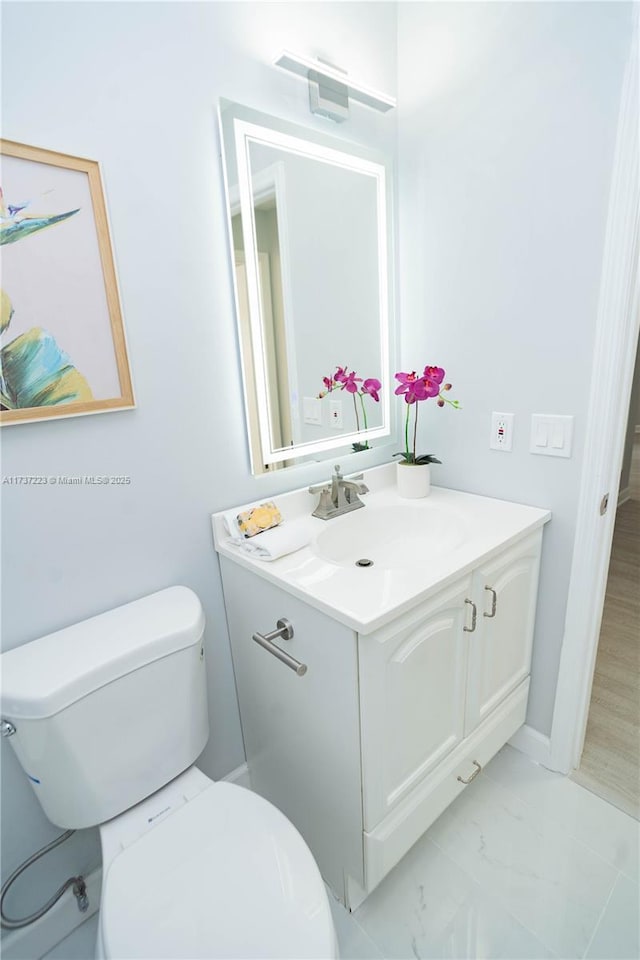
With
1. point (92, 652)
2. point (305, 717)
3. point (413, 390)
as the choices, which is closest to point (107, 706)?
point (92, 652)

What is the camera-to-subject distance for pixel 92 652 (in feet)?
3.19

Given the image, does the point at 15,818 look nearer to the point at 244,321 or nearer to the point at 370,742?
the point at 370,742

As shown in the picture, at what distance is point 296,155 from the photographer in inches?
52.3

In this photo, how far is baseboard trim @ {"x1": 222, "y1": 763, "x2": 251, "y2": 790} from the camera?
1.49 meters

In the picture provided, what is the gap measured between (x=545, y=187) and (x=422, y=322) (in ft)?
1.65

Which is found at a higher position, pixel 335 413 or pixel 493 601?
pixel 335 413

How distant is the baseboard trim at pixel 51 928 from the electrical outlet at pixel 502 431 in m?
1.62

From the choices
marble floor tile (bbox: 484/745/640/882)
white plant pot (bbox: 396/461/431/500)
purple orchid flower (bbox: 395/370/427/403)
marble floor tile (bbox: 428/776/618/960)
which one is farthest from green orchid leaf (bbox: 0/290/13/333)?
marble floor tile (bbox: 484/745/640/882)

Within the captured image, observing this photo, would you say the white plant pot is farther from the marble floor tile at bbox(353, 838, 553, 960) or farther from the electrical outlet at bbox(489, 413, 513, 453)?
the marble floor tile at bbox(353, 838, 553, 960)

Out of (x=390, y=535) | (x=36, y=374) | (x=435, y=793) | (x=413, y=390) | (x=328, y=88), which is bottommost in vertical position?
(x=435, y=793)

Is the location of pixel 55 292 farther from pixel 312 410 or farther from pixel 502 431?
pixel 502 431

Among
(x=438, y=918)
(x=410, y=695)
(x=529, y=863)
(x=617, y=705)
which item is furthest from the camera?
(x=617, y=705)

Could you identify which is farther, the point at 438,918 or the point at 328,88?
the point at 328,88

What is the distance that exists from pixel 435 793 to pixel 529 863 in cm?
38
